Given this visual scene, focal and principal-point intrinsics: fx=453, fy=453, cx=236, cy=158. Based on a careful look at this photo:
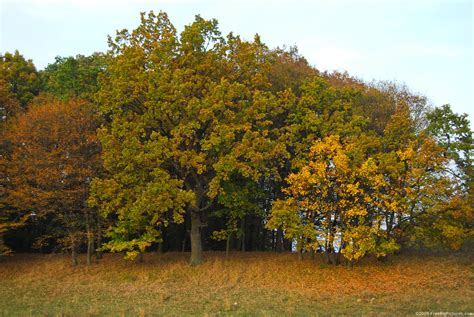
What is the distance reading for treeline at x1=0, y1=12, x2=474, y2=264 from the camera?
24.1 meters

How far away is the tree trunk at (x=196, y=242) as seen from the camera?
89.3 feet

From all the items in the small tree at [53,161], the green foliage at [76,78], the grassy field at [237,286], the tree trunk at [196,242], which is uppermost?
the green foliage at [76,78]

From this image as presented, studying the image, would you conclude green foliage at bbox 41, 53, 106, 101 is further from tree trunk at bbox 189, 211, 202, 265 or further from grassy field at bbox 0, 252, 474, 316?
grassy field at bbox 0, 252, 474, 316

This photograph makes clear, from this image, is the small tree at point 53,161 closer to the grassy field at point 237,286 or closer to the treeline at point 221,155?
the treeline at point 221,155

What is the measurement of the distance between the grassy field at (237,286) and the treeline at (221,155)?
56.9 inches

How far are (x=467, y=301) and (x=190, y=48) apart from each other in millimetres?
19427

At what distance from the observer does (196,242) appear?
2755cm

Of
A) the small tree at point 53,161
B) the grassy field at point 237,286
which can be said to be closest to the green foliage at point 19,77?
the small tree at point 53,161

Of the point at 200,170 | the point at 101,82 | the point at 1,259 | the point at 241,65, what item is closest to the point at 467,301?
the point at 200,170

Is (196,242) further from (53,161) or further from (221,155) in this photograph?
(53,161)

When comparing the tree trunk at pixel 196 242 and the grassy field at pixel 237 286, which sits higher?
the tree trunk at pixel 196 242

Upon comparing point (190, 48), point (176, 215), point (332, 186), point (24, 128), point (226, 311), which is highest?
point (190, 48)

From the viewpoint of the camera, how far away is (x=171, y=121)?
26.6m

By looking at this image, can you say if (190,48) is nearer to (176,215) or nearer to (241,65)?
(241,65)
